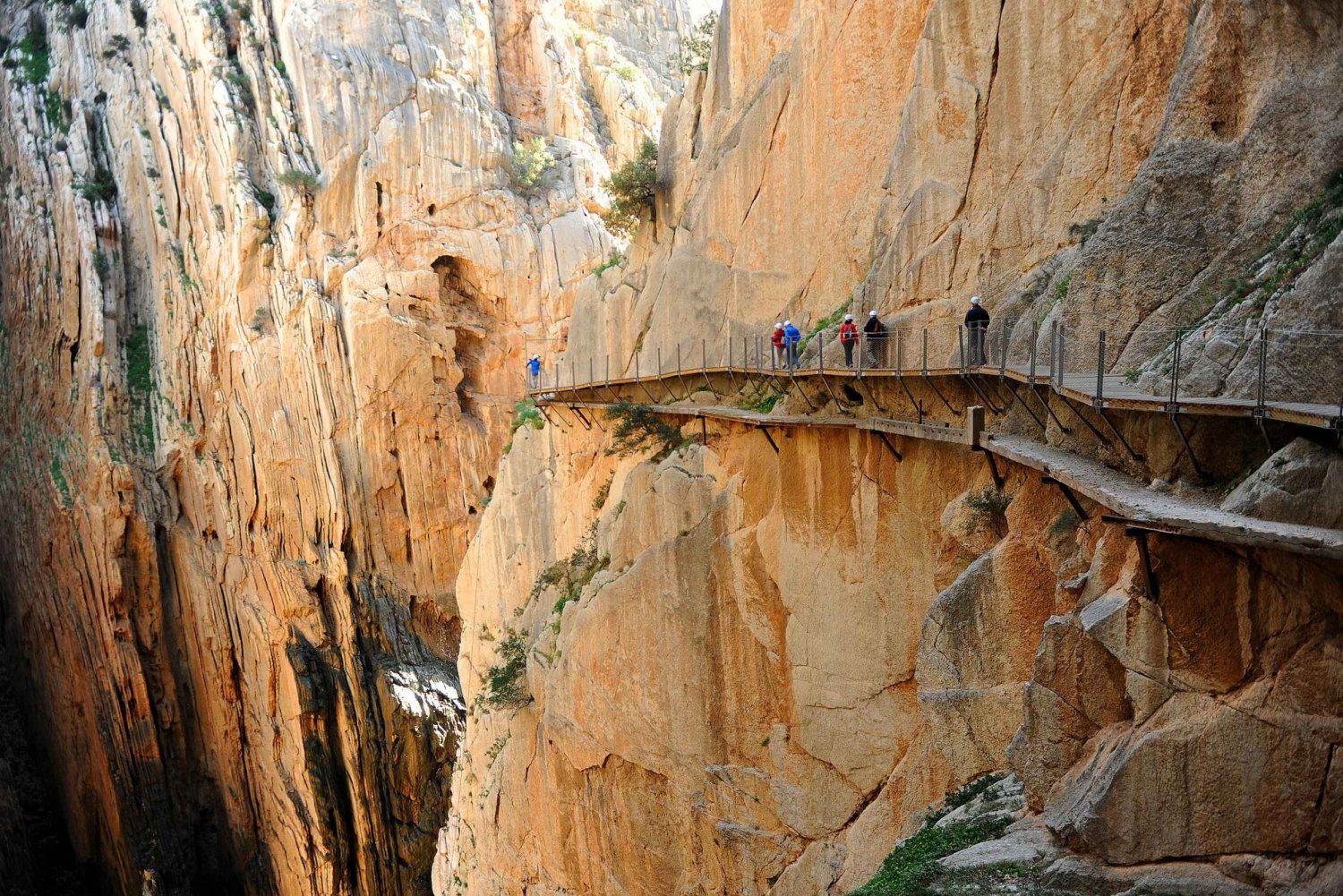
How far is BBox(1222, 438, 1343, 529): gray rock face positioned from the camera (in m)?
5.90

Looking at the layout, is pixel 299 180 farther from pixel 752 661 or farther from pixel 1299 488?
pixel 1299 488

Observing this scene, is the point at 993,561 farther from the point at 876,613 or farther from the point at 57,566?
the point at 57,566

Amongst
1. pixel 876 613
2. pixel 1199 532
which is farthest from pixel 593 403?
pixel 1199 532

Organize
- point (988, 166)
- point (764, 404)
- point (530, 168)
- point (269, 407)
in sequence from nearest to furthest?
point (988, 166)
point (764, 404)
point (269, 407)
point (530, 168)

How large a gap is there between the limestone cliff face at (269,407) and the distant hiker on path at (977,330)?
28841mm

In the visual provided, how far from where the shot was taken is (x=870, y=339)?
13312 mm

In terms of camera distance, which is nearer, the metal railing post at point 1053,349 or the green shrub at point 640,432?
the metal railing post at point 1053,349

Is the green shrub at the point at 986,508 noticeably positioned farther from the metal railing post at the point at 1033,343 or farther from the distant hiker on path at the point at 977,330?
the metal railing post at the point at 1033,343

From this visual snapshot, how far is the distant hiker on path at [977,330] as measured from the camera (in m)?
11.1

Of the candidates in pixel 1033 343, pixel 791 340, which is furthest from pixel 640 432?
pixel 1033 343

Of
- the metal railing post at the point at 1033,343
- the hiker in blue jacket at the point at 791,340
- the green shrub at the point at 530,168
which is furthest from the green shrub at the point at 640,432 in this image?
the green shrub at the point at 530,168

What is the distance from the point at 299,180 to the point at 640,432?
79.0 ft

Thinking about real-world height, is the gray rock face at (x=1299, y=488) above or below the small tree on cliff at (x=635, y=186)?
below

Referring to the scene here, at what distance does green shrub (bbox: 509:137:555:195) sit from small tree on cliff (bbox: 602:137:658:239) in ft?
60.5
